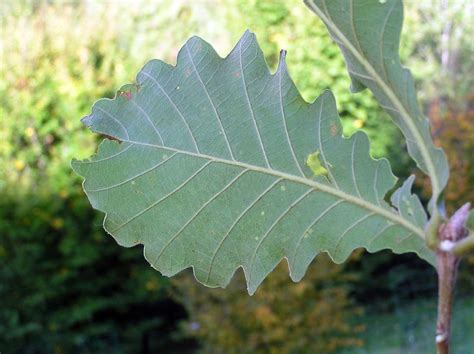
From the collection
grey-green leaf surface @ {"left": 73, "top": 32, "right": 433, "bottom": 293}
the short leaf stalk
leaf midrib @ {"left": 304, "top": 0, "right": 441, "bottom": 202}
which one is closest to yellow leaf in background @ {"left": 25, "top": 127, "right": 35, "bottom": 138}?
grey-green leaf surface @ {"left": 73, "top": 32, "right": 433, "bottom": 293}

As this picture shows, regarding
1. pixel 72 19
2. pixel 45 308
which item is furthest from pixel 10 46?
pixel 45 308

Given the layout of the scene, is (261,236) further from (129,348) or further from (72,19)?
(72,19)

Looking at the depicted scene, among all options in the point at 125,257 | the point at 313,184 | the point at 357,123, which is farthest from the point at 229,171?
the point at 357,123

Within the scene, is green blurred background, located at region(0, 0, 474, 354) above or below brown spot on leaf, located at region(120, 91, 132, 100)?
above

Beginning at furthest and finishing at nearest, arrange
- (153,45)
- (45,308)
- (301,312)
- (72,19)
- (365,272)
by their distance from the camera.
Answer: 1. (153,45)
2. (365,272)
3. (72,19)
4. (45,308)
5. (301,312)

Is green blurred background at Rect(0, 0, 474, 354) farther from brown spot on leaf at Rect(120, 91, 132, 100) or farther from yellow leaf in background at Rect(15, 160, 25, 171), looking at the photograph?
brown spot on leaf at Rect(120, 91, 132, 100)

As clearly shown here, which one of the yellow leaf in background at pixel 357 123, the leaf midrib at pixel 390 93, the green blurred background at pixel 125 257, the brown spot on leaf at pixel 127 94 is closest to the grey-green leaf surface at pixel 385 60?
the leaf midrib at pixel 390 93
